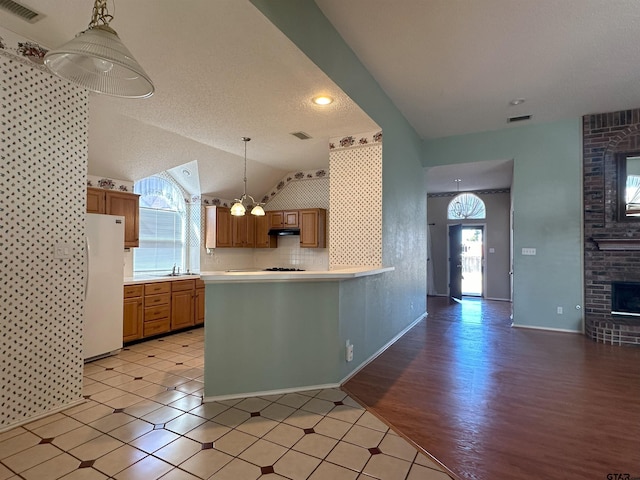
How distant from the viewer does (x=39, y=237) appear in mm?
2525

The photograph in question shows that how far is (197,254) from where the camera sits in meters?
6.40

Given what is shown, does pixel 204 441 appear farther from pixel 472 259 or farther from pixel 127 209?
pixel 472 259

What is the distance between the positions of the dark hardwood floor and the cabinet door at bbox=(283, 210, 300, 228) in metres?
3.17

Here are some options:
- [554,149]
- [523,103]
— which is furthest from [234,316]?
[554,149]

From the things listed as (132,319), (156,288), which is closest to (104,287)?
(132,319)

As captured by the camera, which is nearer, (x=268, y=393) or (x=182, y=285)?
(x=268, y=393)

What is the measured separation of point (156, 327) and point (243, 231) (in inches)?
106

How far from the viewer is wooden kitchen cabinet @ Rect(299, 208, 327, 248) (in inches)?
257

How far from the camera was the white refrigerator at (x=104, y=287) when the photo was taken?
377 cm

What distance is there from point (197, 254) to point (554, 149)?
6406 mm

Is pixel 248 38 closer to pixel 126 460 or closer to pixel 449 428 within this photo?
pixel 126 460

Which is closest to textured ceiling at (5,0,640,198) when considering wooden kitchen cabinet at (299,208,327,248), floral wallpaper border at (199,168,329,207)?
floral wallpaper border at (199,168,329,207)

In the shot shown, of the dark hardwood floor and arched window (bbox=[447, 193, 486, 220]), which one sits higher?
arched window (bbox=[447, 193, 486, 220])

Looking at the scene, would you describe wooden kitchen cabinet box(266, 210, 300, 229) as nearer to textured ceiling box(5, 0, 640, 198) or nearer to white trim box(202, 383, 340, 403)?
textured ceiling box(5, 0, 640, 198)
